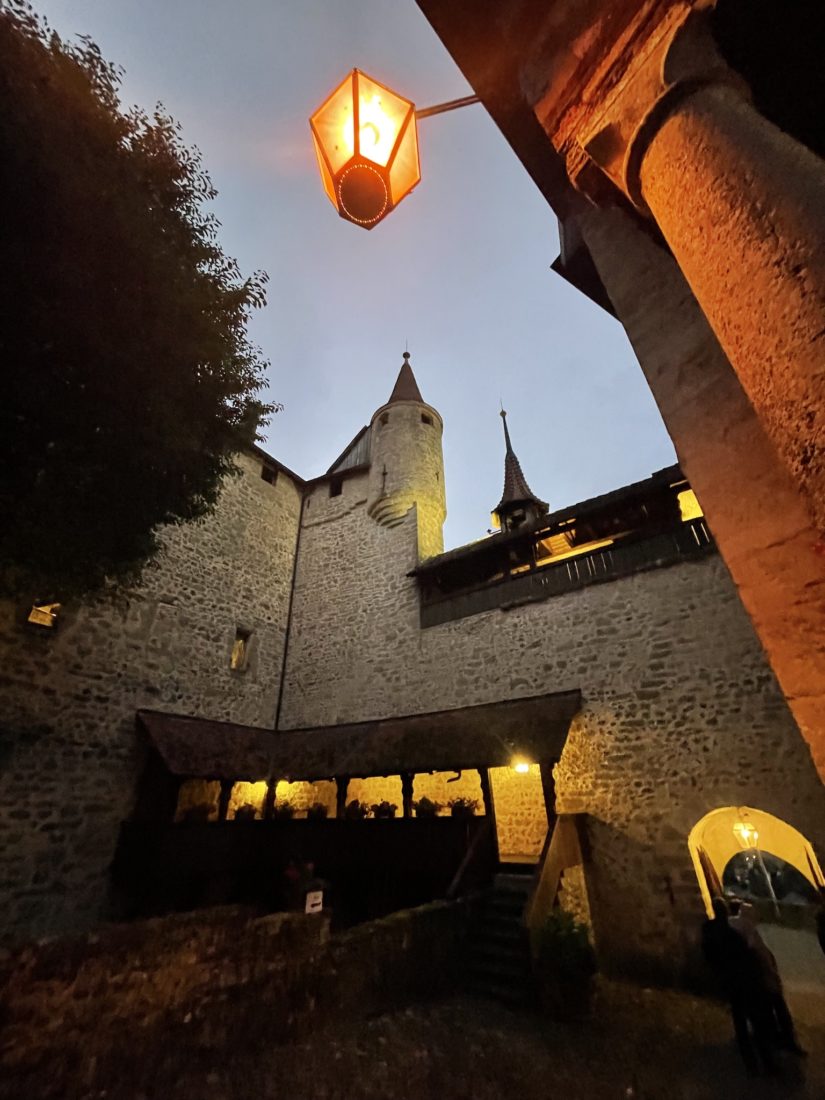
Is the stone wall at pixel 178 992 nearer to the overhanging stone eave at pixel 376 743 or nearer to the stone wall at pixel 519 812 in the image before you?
the overhanging stone eave at pixel 376 743

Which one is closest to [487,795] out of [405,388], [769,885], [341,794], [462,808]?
[462,808]

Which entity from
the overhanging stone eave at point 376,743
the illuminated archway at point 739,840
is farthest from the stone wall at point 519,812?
the illuminated archway at point 739,840

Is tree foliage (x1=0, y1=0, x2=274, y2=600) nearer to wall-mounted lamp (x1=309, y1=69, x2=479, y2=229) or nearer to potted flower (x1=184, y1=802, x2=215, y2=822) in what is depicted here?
wall-mounted lamp (x1=309, y1=69, x2=479, y2=229)

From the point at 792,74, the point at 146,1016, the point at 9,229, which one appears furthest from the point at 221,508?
the point at 792,74

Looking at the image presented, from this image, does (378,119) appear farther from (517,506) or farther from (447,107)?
(517,506)

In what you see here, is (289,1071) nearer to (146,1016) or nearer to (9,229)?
(146,1016)

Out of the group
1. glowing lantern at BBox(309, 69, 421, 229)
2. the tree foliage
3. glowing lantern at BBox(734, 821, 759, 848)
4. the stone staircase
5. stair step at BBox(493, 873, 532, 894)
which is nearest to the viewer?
glowing lantern at BBox(309, 69, 421, 229)

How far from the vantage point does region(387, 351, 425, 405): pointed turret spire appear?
610 inches

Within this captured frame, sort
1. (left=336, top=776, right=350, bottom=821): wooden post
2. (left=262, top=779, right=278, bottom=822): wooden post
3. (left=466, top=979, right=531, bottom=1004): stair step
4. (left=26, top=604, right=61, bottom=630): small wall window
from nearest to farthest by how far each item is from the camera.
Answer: (left=466, top=979, right=531, bottom=1004): stair step → (left=26, top=604, right=61, bottom=630): small wall window → (left=336, top=776, right=350, bottom=821): wooden post → (left=262, top=779, right=278, bottom=822): wooden post

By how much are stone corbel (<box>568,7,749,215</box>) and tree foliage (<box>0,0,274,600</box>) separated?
5016 millimetres

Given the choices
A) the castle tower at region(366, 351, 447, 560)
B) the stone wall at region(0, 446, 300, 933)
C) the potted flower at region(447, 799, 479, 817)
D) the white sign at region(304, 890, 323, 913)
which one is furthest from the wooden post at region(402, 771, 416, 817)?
the castle tower at region(366, 351, 447, 560)

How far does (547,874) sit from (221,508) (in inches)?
432

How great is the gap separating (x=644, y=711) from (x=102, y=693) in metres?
10.1

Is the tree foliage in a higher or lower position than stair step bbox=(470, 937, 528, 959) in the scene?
higher
